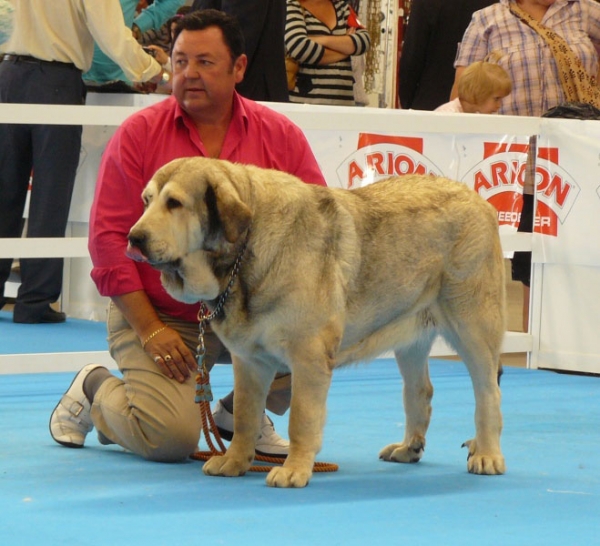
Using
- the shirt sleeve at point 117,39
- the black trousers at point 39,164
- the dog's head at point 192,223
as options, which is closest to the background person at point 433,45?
the shirt sleeve at point 117,39

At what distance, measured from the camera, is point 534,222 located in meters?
6.87

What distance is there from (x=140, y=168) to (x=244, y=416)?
96cm

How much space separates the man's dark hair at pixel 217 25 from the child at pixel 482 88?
303 cm

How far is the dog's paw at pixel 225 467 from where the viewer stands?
395cm

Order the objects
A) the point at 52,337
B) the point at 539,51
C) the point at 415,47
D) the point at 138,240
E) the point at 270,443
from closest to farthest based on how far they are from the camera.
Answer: the point at 138,240 → the point at 270,443 → the point at 539,51 → the point at 52,337 → the point at 415,47

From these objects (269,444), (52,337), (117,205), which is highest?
(117,205)

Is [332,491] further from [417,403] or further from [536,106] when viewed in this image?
[536,106]

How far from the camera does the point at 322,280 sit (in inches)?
148

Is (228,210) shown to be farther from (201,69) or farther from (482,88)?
(482,88)

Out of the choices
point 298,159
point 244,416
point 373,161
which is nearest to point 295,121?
point 373,161

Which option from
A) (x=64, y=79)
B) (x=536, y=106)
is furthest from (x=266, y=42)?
→ (x=536, y=106)

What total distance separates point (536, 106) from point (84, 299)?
10.8ft

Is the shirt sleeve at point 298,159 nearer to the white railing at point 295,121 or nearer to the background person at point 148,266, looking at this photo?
the background person at point 148,266

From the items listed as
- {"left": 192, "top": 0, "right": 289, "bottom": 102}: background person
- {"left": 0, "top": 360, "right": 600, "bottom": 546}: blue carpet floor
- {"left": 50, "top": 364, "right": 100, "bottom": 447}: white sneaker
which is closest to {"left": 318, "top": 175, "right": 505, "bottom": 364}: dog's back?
{"left": 0, "top": 360, "right": 600, "bottom": 546}: blue carpet floor
